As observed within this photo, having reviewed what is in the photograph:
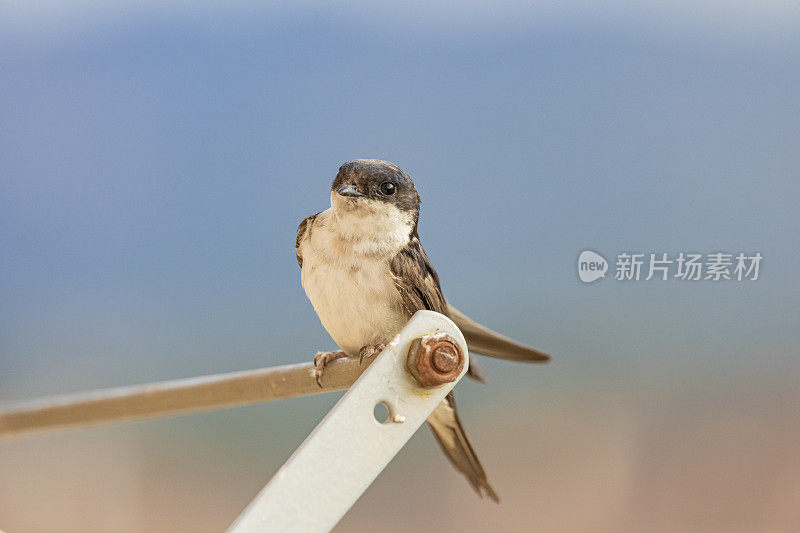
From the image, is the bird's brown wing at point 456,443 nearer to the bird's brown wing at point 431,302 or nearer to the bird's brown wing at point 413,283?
the bird's brown wing at point 431,302

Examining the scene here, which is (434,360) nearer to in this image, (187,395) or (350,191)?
(350,191)

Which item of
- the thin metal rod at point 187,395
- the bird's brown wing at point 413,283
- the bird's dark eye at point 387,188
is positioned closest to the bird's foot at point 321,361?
the thin metal rod at point 187,395

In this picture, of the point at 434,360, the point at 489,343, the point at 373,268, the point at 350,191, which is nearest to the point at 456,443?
the point at 489,343

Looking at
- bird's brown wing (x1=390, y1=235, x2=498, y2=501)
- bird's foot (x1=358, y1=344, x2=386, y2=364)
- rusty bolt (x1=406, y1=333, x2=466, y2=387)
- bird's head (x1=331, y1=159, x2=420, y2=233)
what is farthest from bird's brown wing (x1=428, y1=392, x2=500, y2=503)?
rusty bolt (x1=406, y1=333, x2=466, y2=387)

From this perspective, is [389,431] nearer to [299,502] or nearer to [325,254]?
[299,502]

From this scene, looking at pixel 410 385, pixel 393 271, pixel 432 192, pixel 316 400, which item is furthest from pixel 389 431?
pixel 316 400

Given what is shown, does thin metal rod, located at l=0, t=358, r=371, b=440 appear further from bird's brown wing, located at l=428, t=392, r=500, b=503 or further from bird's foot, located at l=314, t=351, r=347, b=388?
bird's brown wing, located at l=428, t=392, r=500, b=503
